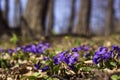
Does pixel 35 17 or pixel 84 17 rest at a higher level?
pixel 35 17

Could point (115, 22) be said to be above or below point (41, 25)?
below

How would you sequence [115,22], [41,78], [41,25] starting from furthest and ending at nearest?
1. [115,22]
2. [41,25]
3. [41,78]

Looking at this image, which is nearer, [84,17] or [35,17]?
[35,17]

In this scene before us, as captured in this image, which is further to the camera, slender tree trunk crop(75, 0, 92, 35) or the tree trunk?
slender tree trunk crop(75, 0, 92, 35)

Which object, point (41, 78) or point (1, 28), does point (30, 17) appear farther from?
point (41, 78)

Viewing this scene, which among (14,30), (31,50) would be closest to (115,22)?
(14,30)

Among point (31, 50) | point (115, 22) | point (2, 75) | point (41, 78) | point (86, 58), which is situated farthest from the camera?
point (115, 22)

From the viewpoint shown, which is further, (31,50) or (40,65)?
(31,50)

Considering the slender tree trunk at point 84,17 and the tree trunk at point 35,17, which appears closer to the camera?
the tree trunk at point 35,17
